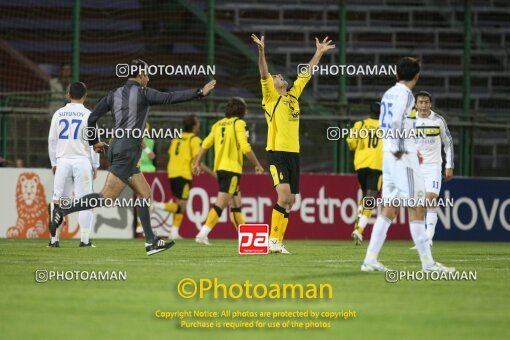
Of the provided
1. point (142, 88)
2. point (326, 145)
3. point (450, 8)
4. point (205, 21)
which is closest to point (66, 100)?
point (205, 21)

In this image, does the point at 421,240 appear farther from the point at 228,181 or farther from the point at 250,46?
the point at 250,46

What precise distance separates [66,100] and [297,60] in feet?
26.2

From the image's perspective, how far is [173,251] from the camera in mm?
15969

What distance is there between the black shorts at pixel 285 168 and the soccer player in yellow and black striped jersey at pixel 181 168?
614 cm

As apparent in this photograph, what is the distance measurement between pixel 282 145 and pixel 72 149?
364 cm

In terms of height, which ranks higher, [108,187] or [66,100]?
[66,100]

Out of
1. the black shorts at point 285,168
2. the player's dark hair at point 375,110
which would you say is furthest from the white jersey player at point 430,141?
the black shorts at point 285,168

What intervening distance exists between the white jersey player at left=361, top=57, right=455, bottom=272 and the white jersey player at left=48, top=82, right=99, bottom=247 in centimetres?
677

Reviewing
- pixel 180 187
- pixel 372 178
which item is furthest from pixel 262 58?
pixel 180 187

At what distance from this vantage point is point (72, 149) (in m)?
17.1

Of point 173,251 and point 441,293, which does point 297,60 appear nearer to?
point 173,251

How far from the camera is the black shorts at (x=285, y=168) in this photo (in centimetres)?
1531

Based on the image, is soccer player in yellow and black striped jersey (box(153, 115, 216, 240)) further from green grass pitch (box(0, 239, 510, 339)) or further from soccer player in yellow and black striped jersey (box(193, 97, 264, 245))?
green grass pitch (box(0, 239, 510, 339))

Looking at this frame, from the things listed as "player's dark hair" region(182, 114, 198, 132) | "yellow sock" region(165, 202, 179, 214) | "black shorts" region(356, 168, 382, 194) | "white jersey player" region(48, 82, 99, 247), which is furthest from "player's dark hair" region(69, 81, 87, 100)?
"black shorts" region(356, 168, 382, 194)
